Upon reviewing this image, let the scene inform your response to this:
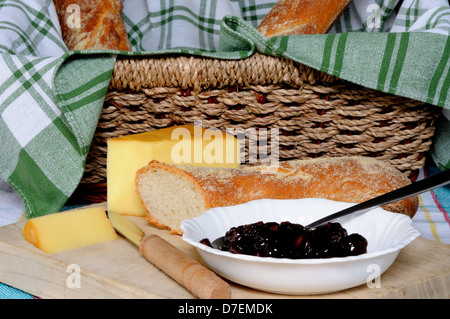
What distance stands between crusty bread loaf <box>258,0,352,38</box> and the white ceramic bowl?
719 mm

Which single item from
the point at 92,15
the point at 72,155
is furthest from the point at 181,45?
the point at 72,155

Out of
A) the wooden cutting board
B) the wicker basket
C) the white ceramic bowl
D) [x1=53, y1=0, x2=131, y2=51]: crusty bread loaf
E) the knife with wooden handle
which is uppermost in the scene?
[x1=53, y1=0, x2=131, y2=51]: crusty bread loaf

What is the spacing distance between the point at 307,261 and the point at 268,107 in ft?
2.43

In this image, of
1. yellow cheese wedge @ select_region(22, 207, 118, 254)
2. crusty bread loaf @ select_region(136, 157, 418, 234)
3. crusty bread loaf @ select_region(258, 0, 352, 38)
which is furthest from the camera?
crusty bread loaf @ select_region(258, 0, 352, 38)

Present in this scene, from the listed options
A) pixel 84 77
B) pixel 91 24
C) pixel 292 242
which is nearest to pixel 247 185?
pixel 292 242

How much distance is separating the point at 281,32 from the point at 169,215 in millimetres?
706

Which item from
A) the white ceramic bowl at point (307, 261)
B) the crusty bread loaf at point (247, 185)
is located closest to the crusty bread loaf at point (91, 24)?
the crusty bread loaf at point (247, 185)

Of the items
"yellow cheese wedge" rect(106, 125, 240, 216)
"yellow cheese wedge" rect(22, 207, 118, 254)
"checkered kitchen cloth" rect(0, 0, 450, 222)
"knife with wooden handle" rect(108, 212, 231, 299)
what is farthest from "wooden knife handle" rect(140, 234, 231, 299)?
"checkered kitchen cloth" rect(0, 0, 450, 222)

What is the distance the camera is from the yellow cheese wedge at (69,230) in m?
1.21

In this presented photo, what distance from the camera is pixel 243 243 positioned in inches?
38.3

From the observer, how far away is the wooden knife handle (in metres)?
0.90

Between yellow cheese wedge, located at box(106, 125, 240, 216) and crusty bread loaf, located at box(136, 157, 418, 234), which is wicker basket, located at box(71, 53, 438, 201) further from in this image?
crusty bread loaf, located at box(136, 157, 418, 234)

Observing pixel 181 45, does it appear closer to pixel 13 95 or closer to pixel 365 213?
pixel 13 95

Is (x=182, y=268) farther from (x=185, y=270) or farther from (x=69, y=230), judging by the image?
(x=69, y=230)
